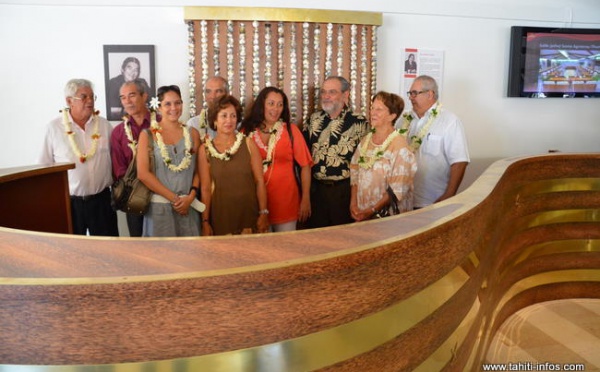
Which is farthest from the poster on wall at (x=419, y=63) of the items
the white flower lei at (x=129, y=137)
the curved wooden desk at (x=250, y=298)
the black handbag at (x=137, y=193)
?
the curved wooden desk at (x=250, y=298)

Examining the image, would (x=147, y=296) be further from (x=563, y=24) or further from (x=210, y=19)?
(x=563, y=24)

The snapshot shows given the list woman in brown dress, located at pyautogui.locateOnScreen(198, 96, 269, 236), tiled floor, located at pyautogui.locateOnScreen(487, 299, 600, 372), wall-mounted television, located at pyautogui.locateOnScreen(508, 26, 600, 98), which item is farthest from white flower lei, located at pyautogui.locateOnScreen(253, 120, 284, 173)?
wall-mounted television, located at pyautogui.locateOnScreen(508, 26, 600, 98)

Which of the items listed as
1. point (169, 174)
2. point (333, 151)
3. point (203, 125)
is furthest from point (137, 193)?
point (333, 151)

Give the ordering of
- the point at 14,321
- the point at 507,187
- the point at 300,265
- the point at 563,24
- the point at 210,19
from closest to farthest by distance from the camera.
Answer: the point at 14,321, the point at 300,265, the point at 507,187, the point at 210,19, the point at 563,24

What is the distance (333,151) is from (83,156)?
5.57 ft

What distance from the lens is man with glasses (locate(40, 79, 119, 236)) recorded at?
341cm

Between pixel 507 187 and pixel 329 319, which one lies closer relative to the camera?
pixel 329 319

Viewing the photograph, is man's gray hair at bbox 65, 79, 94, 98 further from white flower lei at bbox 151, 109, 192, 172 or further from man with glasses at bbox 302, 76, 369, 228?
man with glasses at bbox 302, 76, 369, 228

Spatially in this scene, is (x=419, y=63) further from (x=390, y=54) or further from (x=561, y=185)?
(x=561, y=185)

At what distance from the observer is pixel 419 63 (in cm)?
483

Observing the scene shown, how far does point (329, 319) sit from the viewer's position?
3.87ft

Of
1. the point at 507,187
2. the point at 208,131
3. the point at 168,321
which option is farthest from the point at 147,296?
the point at 208,131

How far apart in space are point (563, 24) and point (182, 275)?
5.37 meters

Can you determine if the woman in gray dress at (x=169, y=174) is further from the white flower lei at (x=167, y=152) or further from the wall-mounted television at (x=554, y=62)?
the wall-mounted television at (x=554, y=62)
